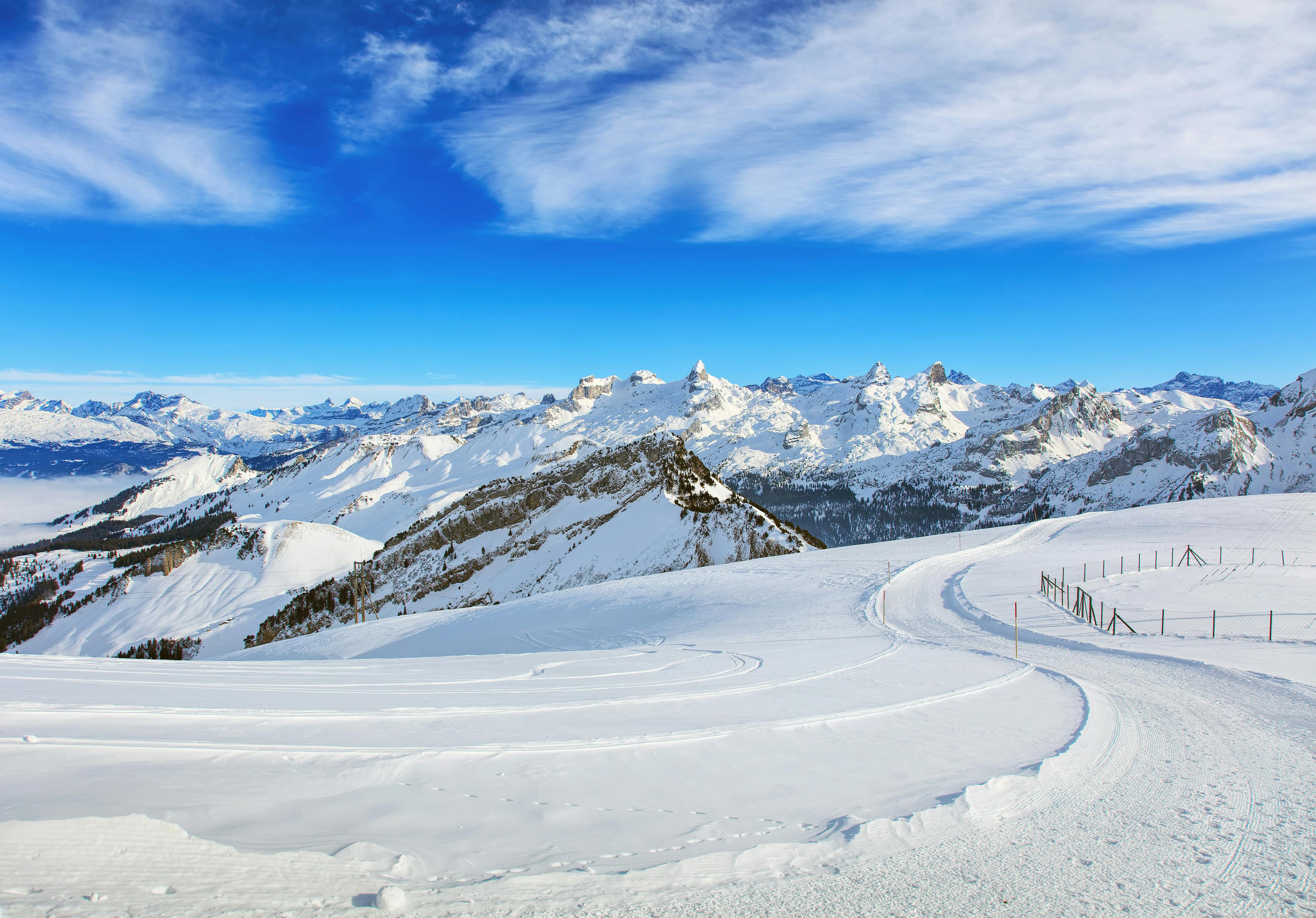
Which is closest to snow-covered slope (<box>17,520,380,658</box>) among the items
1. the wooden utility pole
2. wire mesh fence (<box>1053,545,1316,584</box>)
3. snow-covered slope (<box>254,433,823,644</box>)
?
snow-covered slope (<box>254,433,823,644</box>)

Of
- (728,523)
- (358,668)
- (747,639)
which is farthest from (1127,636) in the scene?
(728,523)

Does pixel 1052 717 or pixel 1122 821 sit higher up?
pixel 1122 821

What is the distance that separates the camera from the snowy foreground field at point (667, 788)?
4.35 meters

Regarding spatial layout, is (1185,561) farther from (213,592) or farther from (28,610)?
Result: (28,610)

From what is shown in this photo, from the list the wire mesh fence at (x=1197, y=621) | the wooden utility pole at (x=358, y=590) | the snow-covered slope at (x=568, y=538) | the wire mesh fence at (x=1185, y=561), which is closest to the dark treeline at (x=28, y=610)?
the snow-covered slope at (x=568, y=538)

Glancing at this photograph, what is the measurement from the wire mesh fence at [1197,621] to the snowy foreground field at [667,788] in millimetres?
4351

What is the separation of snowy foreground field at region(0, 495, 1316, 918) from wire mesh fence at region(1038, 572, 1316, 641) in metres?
4.35

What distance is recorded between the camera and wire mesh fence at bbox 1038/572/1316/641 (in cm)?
1931

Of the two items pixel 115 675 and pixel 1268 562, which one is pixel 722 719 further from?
pixel 1268 562

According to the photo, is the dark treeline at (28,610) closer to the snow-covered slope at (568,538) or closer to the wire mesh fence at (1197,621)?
the snow-covered slope at (568,538)

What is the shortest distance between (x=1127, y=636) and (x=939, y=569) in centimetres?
1698

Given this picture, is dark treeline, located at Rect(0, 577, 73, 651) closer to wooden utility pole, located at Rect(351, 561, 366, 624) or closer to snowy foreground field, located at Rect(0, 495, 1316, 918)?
wooden utility pole, located at Rect(351, 561, 366, 624)

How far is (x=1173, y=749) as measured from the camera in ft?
28.8

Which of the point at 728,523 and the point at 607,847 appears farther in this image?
the point at 728,523
